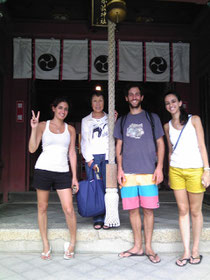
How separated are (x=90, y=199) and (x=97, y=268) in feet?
2.85

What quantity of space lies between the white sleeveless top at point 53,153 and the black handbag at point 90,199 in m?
0.45

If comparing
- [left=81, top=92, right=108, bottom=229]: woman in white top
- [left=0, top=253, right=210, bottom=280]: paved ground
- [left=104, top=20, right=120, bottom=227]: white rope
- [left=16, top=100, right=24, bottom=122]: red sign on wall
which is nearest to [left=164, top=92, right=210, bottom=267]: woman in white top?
[left=0, top=253, right=210, bottom=280]: paved ground

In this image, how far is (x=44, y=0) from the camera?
6312 mm

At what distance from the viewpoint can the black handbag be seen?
11.8 ft

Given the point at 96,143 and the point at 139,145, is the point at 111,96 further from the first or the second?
the point at 139,145

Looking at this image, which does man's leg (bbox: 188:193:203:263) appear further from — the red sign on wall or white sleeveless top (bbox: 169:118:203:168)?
the red sign on wall

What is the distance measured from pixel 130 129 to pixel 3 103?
429 cm

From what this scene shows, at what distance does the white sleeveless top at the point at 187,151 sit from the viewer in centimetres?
313

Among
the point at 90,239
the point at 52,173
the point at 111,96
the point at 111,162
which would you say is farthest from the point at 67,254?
the point at 111,96

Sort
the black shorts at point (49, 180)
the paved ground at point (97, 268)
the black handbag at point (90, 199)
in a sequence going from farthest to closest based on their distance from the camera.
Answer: the black handbag at point (90, 199) < the black shorts at point (49, 180) < the paved ground at point (97, 268)

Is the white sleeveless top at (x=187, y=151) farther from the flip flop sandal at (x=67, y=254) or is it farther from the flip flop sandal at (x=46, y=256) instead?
the flip flop sandal at (x=46, y=256)

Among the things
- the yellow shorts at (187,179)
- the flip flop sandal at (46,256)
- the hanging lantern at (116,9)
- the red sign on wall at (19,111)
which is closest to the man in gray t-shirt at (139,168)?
the yellow shorts at (187,179)

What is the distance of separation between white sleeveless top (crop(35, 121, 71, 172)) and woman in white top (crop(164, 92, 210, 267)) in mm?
1337

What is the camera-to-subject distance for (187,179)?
3.17 metres
